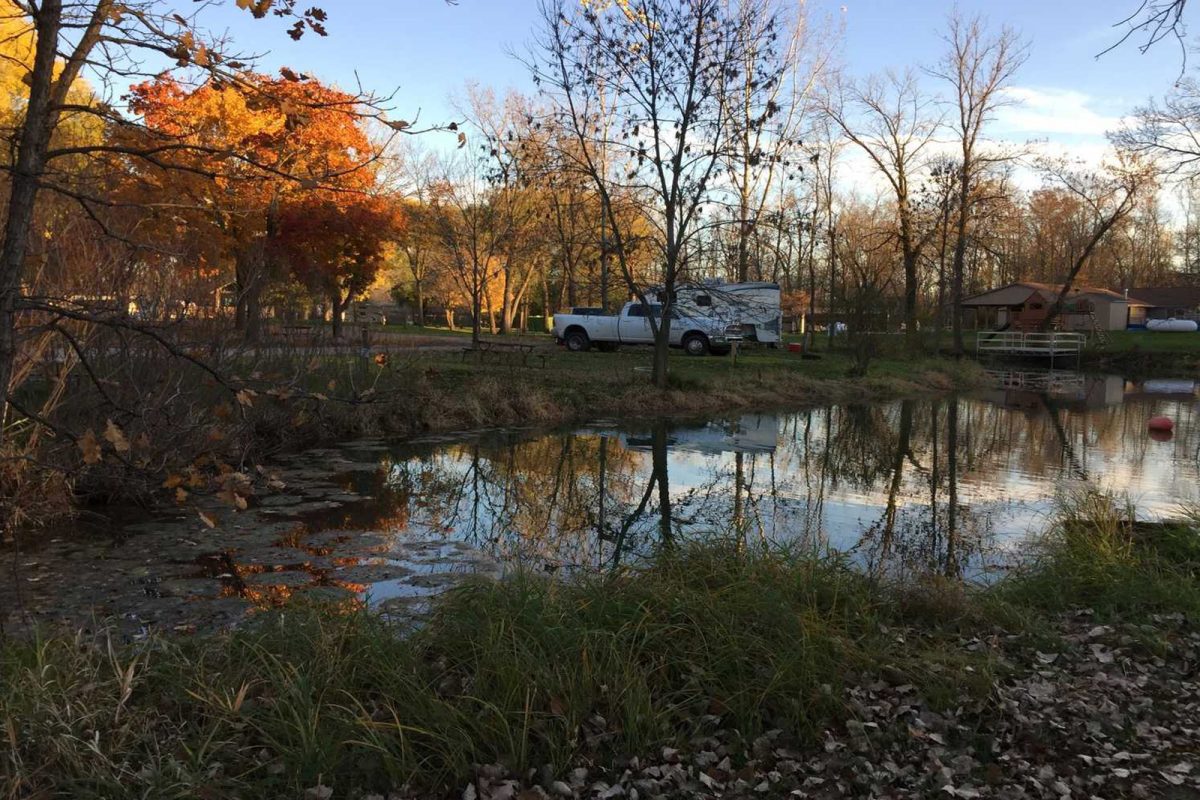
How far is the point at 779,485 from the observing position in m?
12.0

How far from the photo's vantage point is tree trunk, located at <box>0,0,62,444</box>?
3.04m

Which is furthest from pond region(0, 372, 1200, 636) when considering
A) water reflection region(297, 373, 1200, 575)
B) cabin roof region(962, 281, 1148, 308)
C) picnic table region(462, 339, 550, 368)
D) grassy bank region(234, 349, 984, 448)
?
cabin roof region(962, 281, 1148, 308)

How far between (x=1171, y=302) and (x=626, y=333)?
6139 centimetres

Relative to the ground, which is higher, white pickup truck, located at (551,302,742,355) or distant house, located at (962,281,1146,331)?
distant house, located at (962,281,1146,331)

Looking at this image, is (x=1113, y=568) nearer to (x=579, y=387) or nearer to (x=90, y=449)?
(x=90, y=449)

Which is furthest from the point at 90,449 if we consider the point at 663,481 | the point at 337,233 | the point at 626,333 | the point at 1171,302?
the point at 1171,302

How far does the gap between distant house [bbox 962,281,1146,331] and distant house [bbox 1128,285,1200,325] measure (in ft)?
29.1

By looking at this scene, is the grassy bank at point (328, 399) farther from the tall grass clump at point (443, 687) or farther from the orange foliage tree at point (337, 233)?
the orange foliage tree at point (337, 233)

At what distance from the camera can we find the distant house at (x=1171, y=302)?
68.4 meters

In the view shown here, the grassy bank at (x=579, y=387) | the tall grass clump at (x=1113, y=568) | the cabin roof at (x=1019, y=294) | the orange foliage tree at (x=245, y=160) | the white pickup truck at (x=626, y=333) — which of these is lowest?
the tall grass clump at (x=1113, y=568)

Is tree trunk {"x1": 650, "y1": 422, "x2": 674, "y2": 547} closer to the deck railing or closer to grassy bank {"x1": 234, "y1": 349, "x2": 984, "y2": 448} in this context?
grassy bank {"x1": 234, "y1": 349, "x2": 984, "y2": 448}

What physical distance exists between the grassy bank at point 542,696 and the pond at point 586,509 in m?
0.90

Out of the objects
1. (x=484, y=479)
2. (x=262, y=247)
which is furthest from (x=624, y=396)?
(x=262, y=247)

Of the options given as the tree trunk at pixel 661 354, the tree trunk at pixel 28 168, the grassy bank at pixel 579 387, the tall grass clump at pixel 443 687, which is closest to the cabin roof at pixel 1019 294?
the grassy bank at pixel 579 387
